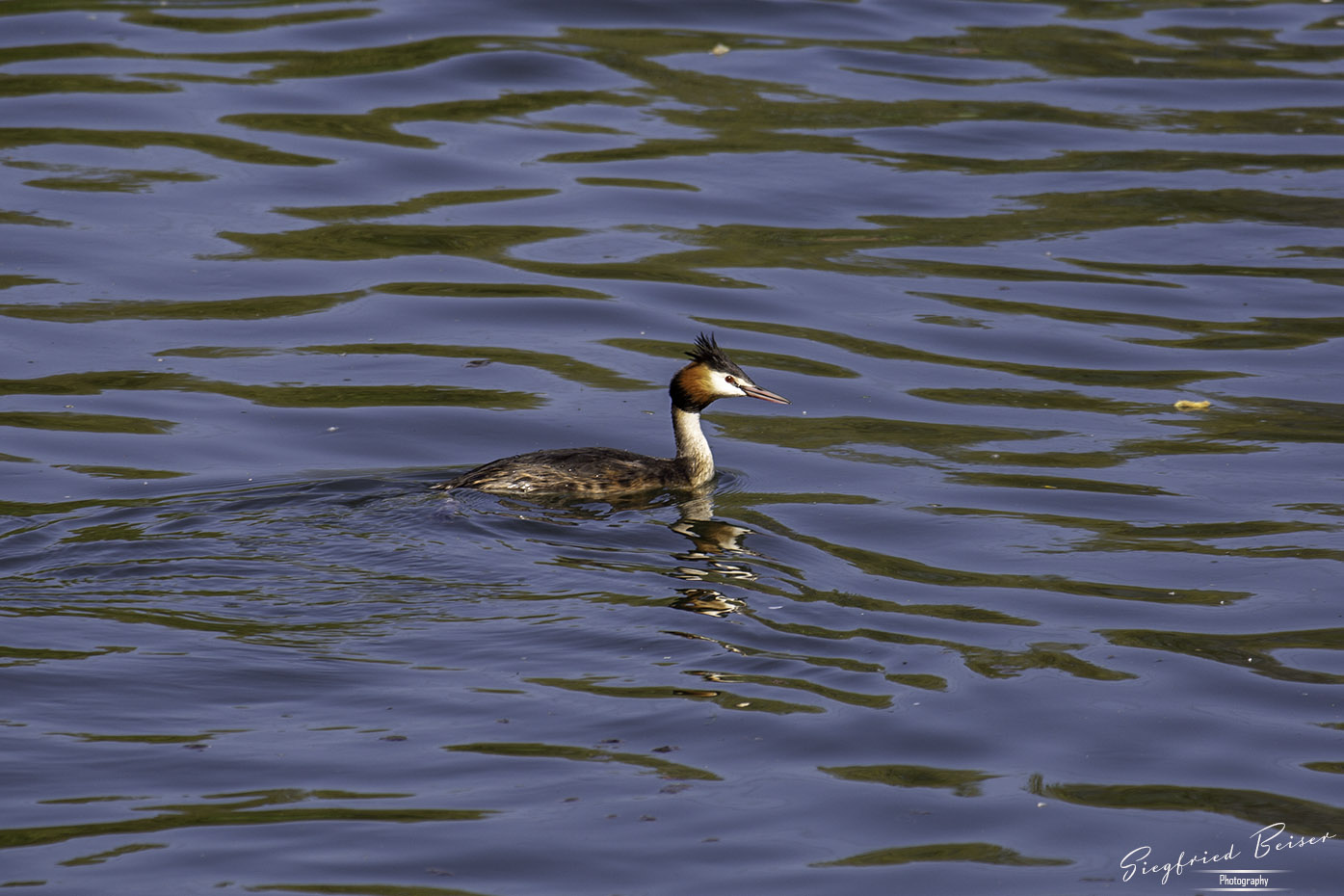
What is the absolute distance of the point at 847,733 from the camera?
7309 millimetres

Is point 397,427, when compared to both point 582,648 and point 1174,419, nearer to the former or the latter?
point 582,648

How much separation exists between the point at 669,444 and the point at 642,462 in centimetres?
101

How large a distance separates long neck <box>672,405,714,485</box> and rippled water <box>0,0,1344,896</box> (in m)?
0.21

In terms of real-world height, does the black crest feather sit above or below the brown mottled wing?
above

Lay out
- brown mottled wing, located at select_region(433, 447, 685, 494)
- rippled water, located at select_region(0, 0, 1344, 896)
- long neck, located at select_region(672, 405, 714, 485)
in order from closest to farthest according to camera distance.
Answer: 1. rippled water, located at select_region(0, 0, 1344, 896)
2. brown mottled wing, located at select_region(433, 447, 685, 494)
3. long neck, located at select_region(672, 405, 714, 485)

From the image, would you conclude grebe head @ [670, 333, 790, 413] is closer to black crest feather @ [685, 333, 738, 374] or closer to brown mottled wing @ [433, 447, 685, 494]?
black crest feather @ [685, 333, 738, 374]

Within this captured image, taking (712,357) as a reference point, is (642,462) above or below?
below

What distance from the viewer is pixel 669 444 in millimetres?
11703

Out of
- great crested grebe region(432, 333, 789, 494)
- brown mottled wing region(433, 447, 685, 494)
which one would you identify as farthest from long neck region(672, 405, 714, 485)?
brown mottled wing region(433, 447, 685, 494)

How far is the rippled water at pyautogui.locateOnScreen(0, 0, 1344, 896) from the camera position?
22.1 feet

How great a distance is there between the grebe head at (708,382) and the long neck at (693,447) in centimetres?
7

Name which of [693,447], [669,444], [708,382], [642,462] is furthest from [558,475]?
[669,444]

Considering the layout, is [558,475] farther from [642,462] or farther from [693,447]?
[693,447]

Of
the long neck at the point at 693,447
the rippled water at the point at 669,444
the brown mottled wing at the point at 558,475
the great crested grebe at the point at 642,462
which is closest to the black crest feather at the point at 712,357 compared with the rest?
the great crested grebe at the point at 642,462
